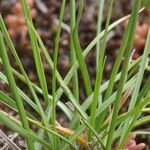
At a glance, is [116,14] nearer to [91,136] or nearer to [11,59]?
[11,59]

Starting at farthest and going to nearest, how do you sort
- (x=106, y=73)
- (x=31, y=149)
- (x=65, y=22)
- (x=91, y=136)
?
(x=65, y=22), (x=106, y=73), (x=91, y=136), (x=31, y=149)

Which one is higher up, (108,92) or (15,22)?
(15,22)

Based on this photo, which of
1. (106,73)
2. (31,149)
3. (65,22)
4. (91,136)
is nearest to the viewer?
(31,149)

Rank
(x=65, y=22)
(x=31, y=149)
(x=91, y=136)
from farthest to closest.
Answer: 1. (x=65, y=22)
2. (x=91, y=136)
3. (x=31, y=149)

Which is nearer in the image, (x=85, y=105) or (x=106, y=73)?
(x=85, y=105)

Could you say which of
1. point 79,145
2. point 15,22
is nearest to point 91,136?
point 79,145

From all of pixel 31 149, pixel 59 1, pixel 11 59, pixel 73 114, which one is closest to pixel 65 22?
pixel 59 1

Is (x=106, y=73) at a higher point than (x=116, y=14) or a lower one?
lower

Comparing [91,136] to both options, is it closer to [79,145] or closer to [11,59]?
[79,145]

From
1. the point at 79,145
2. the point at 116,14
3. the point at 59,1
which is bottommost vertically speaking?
the point at 79,145
